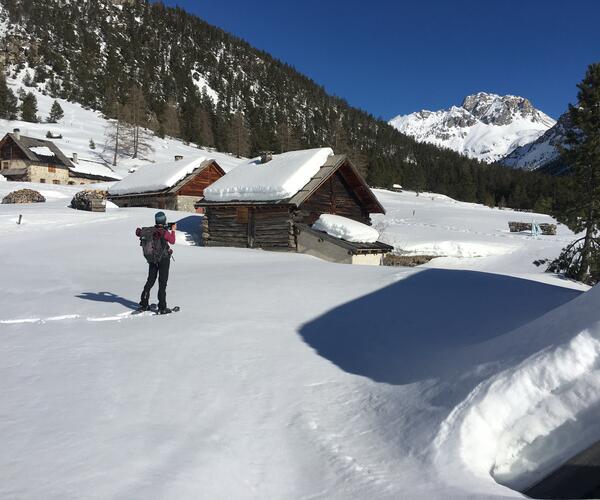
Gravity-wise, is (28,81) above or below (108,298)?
above

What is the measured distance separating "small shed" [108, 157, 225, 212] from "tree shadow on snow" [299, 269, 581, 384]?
26.6m

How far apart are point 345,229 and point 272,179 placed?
4.44 metres

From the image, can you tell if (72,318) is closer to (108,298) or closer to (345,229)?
(108,298)

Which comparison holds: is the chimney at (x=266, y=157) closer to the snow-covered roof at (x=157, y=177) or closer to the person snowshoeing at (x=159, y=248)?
the snow-covered roof at (x=157, y=177)

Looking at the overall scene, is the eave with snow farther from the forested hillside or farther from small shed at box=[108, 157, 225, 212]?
small shed at box=[108, 157, 225, 212]

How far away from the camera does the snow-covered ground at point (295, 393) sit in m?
3.28

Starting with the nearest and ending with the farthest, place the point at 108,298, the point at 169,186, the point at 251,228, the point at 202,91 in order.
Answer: the point at 108,298 < the point at 251,228 < the point at 169,186 < the point at 202,91

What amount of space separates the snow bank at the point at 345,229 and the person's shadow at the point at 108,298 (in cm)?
1074

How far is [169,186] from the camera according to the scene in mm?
34469

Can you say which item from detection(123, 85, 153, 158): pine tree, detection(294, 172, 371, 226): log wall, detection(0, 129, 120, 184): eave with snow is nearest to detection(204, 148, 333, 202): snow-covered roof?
detection(294, 172, 371, 226): log wall

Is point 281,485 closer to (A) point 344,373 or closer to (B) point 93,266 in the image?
(A) point 344,373

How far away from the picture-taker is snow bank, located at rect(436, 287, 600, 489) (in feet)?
10.6

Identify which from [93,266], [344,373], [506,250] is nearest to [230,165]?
[506,250]

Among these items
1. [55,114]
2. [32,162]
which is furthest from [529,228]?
[55,114]
